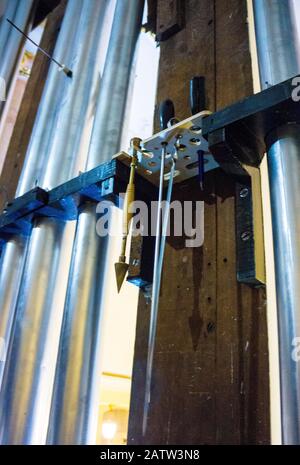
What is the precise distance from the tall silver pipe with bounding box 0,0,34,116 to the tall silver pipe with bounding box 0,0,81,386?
0.24 metres

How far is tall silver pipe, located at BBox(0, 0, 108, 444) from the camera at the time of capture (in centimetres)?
63

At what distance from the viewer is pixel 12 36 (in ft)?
4.45

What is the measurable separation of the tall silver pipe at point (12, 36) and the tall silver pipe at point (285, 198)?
0.90 m

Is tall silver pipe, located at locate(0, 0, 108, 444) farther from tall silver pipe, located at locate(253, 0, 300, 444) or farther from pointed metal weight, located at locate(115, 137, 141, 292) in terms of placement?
tall silver pipe, located at locate(253, 0, 300, 444)

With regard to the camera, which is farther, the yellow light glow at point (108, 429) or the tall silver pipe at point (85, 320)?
the yellow light glow at point (108, 429)

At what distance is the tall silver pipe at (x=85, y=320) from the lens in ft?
1.89

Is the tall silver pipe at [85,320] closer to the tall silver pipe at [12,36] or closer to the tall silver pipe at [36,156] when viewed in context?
the tall silver pipe at [36,156]

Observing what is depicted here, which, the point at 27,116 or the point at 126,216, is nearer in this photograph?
the point at 126,216

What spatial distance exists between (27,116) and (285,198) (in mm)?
1145

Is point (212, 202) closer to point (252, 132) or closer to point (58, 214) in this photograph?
point (252, 132)

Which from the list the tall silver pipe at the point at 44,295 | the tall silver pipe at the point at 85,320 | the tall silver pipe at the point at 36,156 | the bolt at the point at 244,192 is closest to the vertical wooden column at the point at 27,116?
the tall silver pipe at the point at 36,156

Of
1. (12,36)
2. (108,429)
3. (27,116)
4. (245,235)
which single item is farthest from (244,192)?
(108,429)

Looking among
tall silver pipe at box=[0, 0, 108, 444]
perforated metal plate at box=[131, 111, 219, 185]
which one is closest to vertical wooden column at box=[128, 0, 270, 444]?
perforated metal plate at box=[131, 111, 219, 185]

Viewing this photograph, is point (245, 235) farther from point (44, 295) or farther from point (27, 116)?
point (27, 116)
